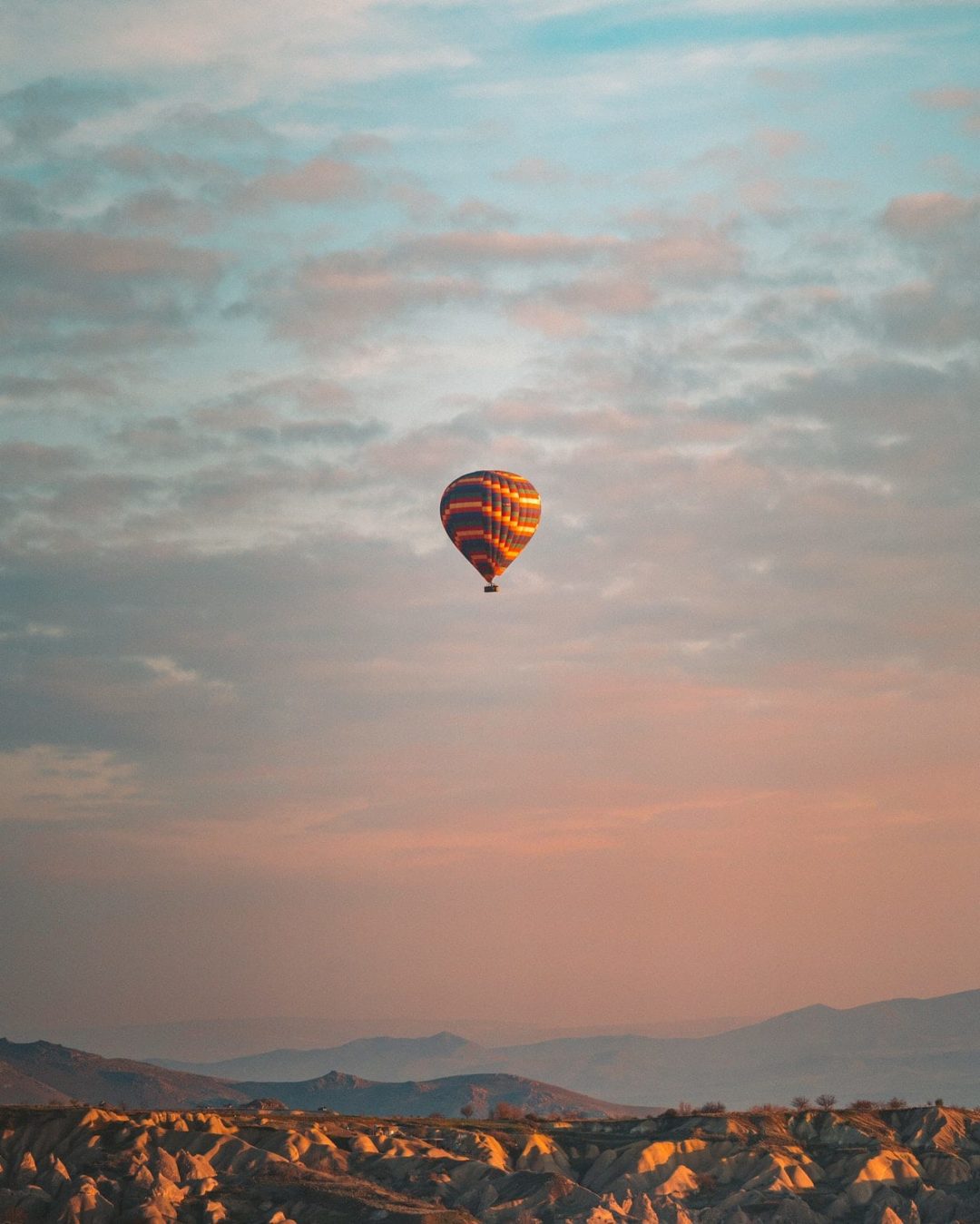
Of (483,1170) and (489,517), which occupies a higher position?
(489,517)

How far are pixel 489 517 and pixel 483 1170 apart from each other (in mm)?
54399

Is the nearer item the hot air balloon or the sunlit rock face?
the sunlit rock face

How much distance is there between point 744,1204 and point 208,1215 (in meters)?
38.3

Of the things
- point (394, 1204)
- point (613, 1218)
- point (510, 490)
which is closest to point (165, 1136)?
point (394, 1204)

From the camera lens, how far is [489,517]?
6122 inches

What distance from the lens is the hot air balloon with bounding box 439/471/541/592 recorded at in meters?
156

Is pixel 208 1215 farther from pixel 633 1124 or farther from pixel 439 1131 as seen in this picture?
pixel 633 1124

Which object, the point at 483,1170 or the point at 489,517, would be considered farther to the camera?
the point at 489,517

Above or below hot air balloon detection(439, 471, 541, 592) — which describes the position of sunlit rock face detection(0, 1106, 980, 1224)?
below

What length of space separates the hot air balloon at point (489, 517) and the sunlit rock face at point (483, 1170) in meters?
47.8

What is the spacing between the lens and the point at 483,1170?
131m

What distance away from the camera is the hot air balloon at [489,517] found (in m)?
156

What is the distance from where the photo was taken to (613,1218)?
12400 cm

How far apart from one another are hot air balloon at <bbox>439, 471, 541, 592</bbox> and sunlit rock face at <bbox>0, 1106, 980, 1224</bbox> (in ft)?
157
